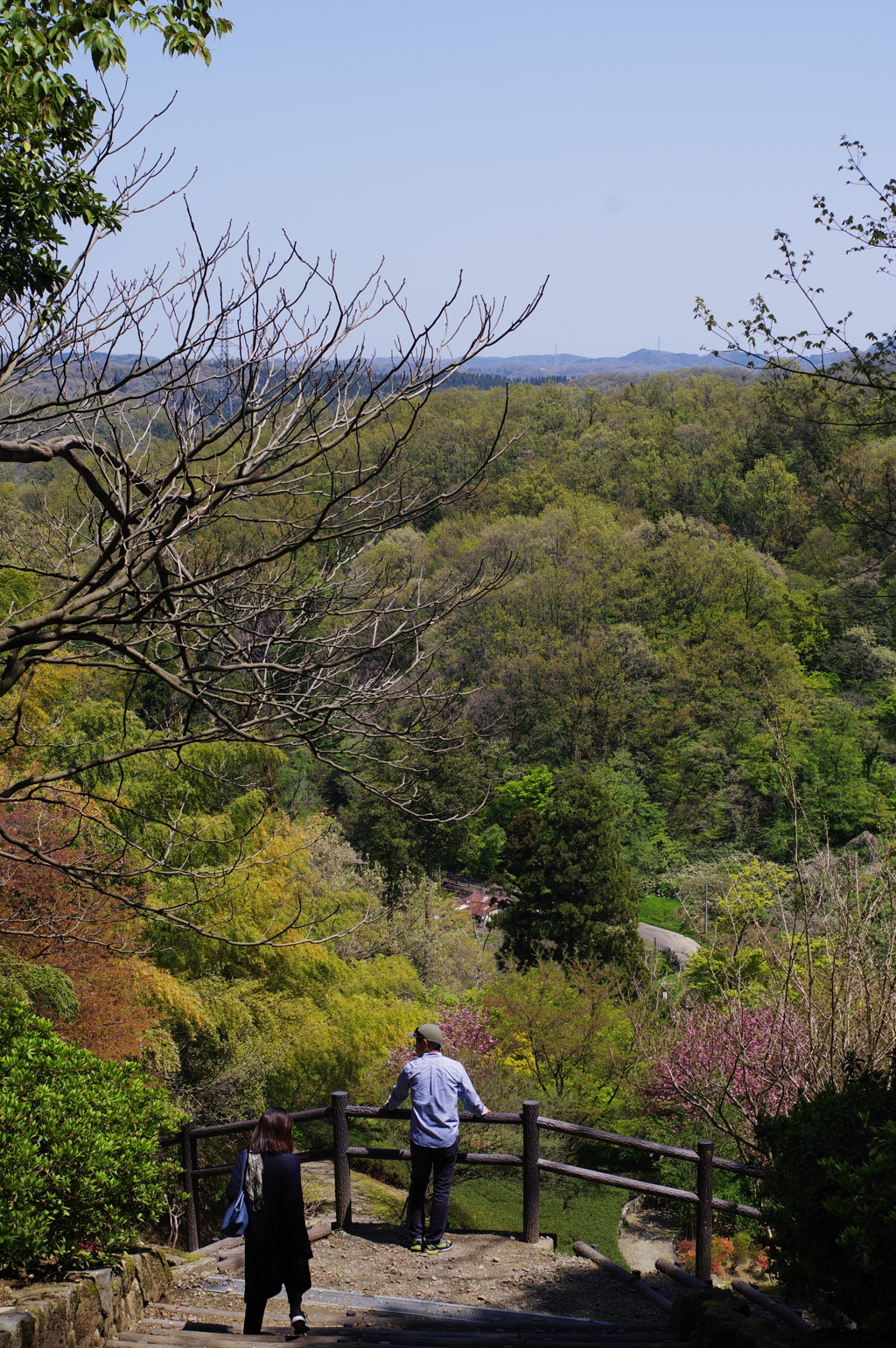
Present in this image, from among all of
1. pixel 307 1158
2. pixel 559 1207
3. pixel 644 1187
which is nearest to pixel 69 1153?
pixel 307 1158

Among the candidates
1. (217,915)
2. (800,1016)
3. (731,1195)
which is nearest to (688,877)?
(731,1195)

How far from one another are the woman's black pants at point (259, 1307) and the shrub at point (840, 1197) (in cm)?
177

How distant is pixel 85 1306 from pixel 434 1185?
6.59 feet

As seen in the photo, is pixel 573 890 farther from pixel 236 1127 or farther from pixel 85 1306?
pixel 85 1306

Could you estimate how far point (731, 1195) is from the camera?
13.4 metres

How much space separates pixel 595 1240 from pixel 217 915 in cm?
656

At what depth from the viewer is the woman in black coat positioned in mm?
3805

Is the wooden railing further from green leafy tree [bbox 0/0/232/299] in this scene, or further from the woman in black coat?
green leafy tree [bbox 0/0/232/299]

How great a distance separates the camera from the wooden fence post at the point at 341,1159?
560cm

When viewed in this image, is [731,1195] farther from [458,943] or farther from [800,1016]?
[458,943]

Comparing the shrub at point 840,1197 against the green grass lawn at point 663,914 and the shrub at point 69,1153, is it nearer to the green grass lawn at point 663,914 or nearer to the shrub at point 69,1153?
the shrub at point 69,1153

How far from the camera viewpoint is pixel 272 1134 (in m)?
3.85

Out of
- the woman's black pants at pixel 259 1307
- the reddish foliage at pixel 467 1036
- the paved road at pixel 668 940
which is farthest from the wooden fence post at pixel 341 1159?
the paved road at pixel 668 940

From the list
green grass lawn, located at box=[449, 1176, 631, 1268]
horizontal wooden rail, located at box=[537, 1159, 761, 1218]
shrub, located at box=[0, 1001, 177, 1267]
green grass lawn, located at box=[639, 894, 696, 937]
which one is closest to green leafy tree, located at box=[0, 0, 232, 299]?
shrub, located at box=[0, 1001, 177, 1267]
